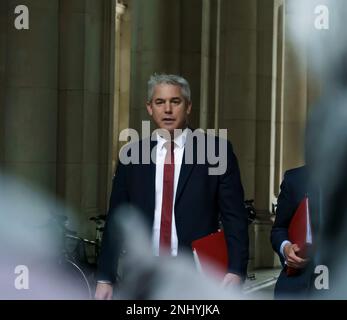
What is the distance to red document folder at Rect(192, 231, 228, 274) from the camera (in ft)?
15.4

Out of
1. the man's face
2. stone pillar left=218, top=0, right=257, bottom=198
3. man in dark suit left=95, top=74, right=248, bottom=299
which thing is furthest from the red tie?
stone pillar left=218, top=0, right=257, bottom=198

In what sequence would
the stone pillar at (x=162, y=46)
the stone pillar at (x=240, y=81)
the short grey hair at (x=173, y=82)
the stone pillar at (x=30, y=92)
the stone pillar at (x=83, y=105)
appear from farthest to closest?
the stone pillar at (x=240, y=81) → the stone pillar at (x=162, y=46) → the stone pillar at (x=83, y=105) → the stone pillar at (x=30, y=92) → the short grey hair at (x=173, y=82)

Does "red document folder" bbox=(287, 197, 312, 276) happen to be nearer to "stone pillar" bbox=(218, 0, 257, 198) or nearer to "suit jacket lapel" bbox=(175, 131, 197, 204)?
"suit jacket lapel" bbox=(175, 131, 197, 204)

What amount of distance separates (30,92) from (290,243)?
20.9ft

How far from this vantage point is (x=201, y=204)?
4801 millimetres

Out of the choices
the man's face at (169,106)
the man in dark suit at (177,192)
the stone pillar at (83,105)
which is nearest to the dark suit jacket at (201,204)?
the man in dark suit at (177,192)

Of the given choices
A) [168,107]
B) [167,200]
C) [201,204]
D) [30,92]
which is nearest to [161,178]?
[167,200]

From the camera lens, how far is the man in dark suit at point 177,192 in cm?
475

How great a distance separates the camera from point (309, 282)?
4.79 m

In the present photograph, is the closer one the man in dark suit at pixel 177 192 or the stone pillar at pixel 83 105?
the man in dark suit at pixel 177 192

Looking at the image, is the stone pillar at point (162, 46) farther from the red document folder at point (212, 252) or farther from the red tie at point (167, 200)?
the red document folder at point (212, 252)

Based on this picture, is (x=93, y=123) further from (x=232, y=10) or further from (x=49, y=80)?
(x=232, y=10)

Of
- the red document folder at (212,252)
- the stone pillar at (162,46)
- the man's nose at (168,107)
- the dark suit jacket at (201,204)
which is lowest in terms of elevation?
the red document folder at (212,252)

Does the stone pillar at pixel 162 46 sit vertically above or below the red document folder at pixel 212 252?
above
